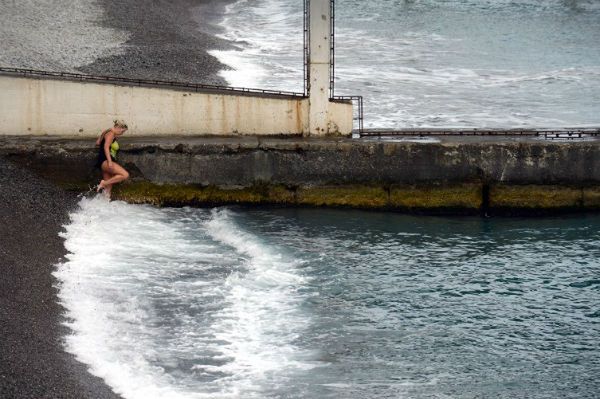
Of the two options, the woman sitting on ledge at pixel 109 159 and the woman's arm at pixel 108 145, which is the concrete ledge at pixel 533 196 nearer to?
the woman sitting on ledge at pixel 109 159

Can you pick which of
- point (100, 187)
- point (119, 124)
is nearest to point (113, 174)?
point (100, 187)

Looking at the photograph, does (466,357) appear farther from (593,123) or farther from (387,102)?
(387,102)

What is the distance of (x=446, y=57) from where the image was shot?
120 ft

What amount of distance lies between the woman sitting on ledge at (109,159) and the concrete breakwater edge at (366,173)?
0.29m

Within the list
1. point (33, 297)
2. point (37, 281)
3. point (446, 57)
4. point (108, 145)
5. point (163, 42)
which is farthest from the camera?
point (446, 57)

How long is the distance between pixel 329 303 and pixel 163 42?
2024 centimetres

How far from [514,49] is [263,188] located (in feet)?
71.4

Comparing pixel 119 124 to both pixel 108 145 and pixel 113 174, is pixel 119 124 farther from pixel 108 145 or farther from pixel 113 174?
pixel 113 174

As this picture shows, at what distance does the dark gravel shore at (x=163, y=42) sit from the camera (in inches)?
1101

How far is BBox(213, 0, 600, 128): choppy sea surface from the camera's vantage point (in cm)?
2747

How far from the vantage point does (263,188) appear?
63.3ft

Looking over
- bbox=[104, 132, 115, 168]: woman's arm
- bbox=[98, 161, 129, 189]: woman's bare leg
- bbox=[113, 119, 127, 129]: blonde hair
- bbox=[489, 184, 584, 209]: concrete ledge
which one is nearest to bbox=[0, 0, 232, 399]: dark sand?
bbox=[98, 161, 129, 189]: woman's bare leg

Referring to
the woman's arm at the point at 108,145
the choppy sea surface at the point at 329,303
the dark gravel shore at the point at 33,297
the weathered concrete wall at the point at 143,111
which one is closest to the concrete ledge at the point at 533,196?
the choppy sea surface at the point at 329,303

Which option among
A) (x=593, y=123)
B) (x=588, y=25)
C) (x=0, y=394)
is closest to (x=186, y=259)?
(x=0, y=394)
